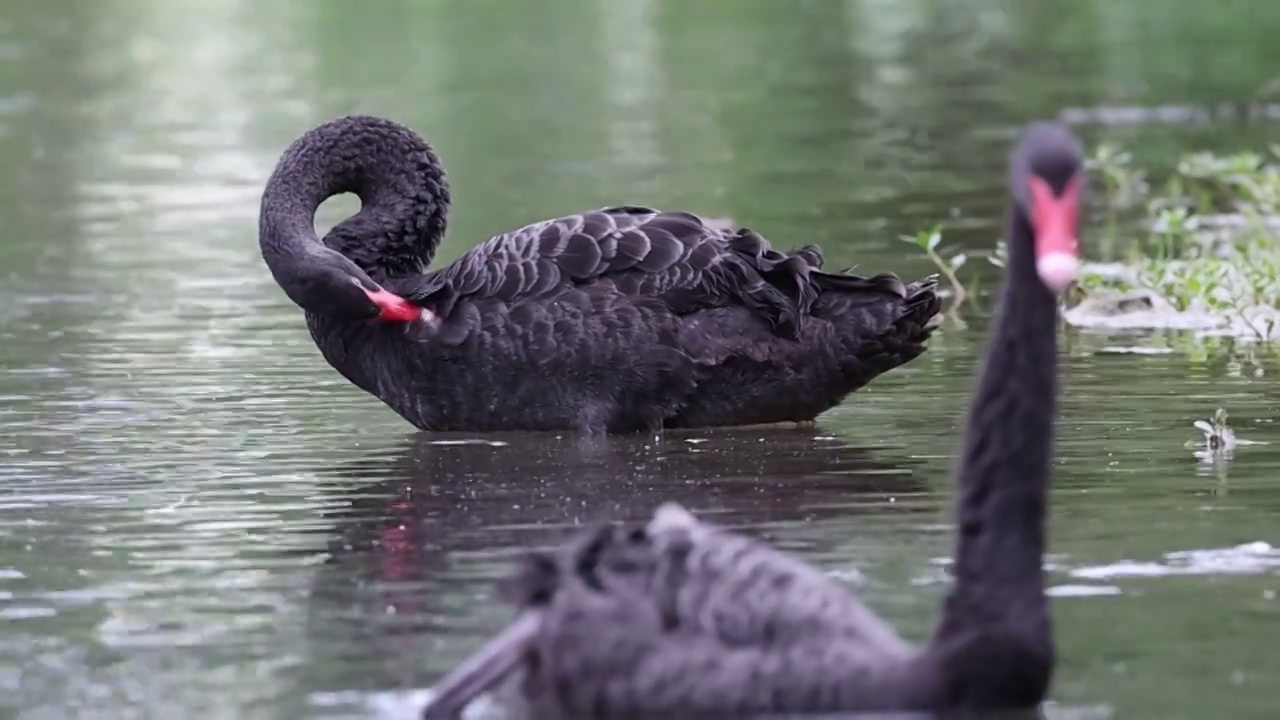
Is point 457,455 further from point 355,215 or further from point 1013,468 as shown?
point 1013,468

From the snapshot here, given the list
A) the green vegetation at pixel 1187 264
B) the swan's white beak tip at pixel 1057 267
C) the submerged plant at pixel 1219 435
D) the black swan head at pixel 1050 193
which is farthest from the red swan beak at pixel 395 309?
the swan's white beak tip at pixel 1057 267

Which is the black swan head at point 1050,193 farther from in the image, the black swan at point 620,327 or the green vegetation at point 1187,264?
the green vegetation at point 1187,264

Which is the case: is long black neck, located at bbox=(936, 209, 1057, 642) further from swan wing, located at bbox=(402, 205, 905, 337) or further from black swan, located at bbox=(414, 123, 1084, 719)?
swan wing, located at bbox=(402, 205, 905, 337)

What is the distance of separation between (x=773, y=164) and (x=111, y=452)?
1043 cm

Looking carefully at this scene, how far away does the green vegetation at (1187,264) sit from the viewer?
10805mm

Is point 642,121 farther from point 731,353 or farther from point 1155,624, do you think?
point 1155,624

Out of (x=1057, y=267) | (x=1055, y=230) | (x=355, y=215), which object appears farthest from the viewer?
(x=355, y=215)

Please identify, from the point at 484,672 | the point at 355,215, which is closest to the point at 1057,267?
the point at 484,672

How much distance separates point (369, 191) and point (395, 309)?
1022mm

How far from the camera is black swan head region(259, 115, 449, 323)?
358 inches

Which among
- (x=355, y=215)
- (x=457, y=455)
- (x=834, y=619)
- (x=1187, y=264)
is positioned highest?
(x=355, y=215)

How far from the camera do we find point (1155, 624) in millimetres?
6035

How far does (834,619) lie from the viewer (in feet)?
16.8

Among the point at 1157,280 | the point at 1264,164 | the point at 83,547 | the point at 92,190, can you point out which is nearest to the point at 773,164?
the point at 1264,164
